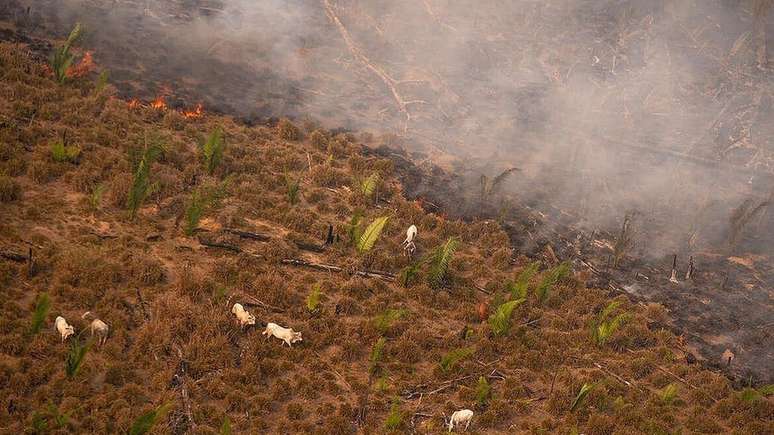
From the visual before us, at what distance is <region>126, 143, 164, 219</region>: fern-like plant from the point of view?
473 inches

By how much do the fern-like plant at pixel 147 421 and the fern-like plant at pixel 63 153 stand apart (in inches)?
264

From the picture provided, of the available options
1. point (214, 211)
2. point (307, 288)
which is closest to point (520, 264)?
point (307, 288)

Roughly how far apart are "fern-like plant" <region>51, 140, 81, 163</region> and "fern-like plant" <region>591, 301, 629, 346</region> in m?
10.3

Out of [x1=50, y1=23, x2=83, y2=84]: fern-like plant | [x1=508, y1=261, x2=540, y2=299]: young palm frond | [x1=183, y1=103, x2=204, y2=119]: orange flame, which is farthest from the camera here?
[x1=183, y1=103, x2=204, y2=119]: orange flame

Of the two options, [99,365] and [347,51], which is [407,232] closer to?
[99,365]

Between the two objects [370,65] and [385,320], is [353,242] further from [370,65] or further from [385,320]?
[370,65]

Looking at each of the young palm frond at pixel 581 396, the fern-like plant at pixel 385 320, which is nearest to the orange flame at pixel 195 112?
the fern-like plant at pixel 385 320

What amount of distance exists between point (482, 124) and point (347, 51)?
5.32 m

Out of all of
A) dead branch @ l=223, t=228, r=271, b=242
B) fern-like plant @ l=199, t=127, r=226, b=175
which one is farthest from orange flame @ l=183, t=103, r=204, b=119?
dead branch @ l=223, t=228, r=271, b=242

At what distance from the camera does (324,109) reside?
1877 cm

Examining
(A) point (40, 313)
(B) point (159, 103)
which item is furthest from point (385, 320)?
(B) point (159, 103)

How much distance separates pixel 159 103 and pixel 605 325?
11.3 m

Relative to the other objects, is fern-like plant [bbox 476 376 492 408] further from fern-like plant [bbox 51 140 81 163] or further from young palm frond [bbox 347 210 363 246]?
fern-like plant [bbox 51 140 81 163]

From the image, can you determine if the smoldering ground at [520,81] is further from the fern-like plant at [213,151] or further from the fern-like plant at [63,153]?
the fern-like plant at [63,153]
